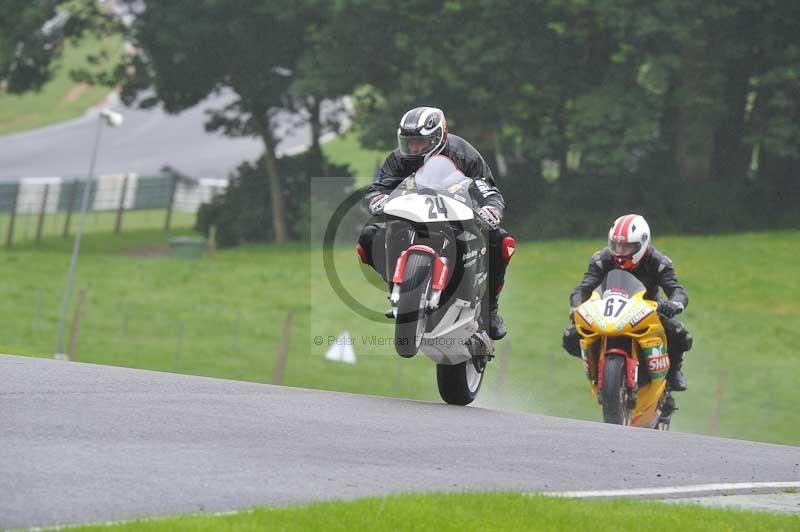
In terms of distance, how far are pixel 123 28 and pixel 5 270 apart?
9.78 metres

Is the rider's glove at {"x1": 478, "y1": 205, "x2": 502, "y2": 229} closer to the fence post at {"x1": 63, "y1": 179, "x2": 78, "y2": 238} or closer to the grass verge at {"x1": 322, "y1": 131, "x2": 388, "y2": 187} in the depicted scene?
the fence post at {"x1": 63, "y1": 179, "x2": 78, "y2": 238}

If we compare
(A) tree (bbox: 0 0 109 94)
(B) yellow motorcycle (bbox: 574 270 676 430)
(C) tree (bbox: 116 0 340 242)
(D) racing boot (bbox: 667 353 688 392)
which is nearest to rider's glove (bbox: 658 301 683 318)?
(B) yellow motorcycle (bbox: 574 270 676 430)

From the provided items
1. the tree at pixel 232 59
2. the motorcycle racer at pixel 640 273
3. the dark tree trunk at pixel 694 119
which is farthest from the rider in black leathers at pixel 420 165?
the tree at pixel 232 59

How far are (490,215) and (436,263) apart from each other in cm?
69

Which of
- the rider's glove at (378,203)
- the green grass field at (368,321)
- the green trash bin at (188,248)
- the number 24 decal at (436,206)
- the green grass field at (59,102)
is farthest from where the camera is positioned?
the green grass field at (59,102)

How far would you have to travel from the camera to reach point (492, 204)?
11203mm

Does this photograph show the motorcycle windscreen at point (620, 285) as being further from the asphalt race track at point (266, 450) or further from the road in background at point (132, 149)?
the road in background at point (132, 149)

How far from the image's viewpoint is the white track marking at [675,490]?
775cm

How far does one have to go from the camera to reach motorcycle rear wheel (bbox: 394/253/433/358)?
34.5ft

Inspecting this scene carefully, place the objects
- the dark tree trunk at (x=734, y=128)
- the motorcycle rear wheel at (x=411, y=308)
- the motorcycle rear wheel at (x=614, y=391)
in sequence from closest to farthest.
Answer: the motorcycle rear wheel at (x=411, y=308)
the motorcycle rear wheel at (x=614, y=391)
the dark tree trunk at (x=734, y=128)

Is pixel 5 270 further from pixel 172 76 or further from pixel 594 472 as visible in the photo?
pixel 594 472

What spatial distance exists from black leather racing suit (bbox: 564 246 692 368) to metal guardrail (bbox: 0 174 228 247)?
36203 mm

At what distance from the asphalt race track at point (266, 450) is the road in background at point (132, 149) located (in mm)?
48249

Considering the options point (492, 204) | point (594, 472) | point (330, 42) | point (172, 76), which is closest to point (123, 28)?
point (172, 76)
